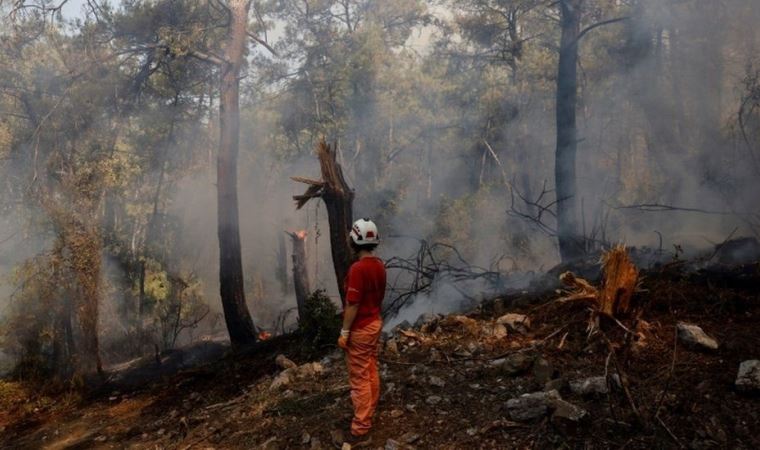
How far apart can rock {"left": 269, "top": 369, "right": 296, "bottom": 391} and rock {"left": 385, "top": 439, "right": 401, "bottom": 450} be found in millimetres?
2008

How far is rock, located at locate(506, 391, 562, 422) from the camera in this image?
13.1 ft

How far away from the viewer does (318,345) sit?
7.34 m

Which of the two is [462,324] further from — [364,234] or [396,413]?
[364,234]

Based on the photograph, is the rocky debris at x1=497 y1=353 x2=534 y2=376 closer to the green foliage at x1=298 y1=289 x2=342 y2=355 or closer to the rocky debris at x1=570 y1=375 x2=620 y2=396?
the rocky debris at x1=570 y1=375 x2=620 y2=396

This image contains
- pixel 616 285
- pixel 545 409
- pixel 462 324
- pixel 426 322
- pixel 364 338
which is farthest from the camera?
pixel 426 322

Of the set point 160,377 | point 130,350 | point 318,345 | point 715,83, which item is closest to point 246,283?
point 130,350

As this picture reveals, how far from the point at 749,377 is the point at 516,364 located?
1.74 m

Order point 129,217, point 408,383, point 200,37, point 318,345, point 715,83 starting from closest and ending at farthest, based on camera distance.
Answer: point 408,383 < point 318,345 < point 200,37 < point 715,83 < point 129,217

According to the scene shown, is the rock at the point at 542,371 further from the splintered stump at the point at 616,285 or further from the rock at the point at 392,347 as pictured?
the rock at the point at 392,347

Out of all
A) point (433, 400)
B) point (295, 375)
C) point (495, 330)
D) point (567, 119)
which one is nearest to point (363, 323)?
point (433, 400)

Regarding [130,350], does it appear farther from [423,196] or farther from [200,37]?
[423,196]

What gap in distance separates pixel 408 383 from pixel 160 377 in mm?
5287

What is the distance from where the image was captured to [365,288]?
4223 mm

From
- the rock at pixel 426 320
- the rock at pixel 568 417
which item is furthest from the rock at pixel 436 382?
the rock at pixel 426 320
